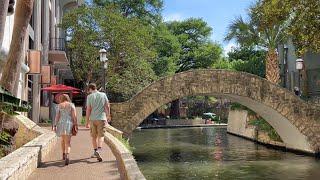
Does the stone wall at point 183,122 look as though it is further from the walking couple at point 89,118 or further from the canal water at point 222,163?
the walking couple at point 89,118

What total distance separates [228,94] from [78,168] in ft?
54.9

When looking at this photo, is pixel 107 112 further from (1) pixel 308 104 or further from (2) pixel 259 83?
(1) pixel 308 104

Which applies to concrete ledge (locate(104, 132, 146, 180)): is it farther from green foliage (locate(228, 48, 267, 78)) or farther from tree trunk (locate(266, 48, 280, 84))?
green foliage (locate(228, 48, 267, 78))

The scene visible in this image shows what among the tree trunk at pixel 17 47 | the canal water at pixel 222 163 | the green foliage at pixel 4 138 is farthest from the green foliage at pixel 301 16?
the green foliage at pixel 4 138

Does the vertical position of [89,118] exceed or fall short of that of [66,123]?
it exceeds it

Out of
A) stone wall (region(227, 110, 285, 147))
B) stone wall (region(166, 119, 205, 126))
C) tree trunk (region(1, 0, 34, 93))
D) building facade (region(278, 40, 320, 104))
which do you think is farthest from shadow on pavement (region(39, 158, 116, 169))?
stone wall (region(166, 119, 205, 126))

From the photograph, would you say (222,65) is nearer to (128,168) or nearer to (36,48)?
(36,48)

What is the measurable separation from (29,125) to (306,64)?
2697 centimetres

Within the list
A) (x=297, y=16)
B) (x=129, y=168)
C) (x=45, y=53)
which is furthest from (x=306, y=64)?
(x=129, y=168)

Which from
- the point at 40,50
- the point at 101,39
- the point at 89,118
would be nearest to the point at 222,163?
the point at 40,50

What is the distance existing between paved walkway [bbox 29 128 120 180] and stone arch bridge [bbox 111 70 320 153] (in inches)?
467

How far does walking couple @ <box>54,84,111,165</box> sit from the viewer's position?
1069cm

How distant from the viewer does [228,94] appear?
85.9ft

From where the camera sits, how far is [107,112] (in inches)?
446
